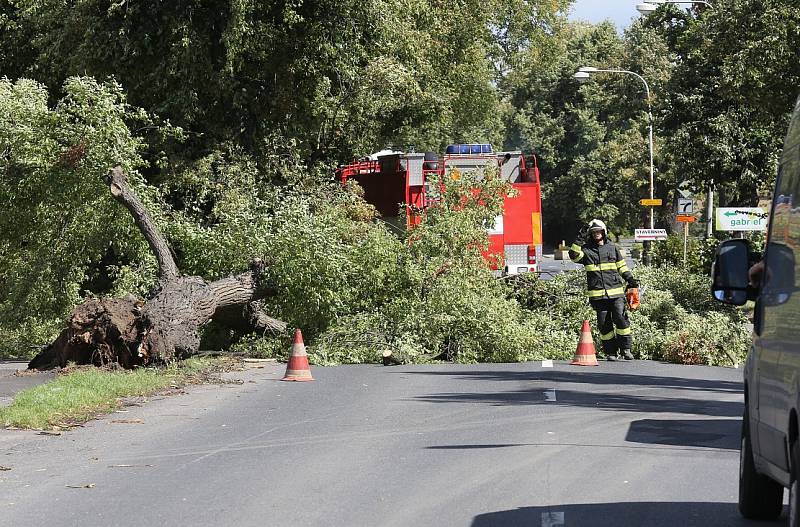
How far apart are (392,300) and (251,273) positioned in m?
2.21

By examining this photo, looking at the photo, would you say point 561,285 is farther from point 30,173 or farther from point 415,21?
point 415,21

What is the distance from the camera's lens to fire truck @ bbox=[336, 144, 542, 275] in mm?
26359

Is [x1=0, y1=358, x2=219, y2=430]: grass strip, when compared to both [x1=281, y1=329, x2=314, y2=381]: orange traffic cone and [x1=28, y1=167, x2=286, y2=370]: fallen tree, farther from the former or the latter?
[x1=281, y1=329, x2=314, y2=381]: orange traffic cone

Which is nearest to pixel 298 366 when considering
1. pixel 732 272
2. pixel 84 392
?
pixel 84 392

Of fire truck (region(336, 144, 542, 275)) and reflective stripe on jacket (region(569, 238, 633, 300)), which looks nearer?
reflective stripe on jacket (region(569, 238, 633, 300))

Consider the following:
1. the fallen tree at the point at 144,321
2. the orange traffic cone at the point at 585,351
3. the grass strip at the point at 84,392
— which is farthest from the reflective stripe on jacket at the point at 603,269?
the grass strip at the point at 84,392

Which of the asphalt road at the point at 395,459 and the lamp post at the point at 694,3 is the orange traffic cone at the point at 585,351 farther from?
the lamp post at the point at 694,3

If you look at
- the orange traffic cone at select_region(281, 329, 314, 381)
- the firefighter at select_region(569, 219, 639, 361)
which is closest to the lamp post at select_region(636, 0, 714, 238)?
the firefighter at select_region(569, 219, 639, 361)

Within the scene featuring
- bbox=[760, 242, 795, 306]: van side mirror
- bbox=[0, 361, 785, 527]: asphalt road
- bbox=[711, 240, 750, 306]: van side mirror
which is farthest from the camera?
bbox=[0, 361, 785, 527]: asphalt road

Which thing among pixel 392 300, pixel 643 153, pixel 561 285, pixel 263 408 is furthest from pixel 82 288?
pixel 643 153

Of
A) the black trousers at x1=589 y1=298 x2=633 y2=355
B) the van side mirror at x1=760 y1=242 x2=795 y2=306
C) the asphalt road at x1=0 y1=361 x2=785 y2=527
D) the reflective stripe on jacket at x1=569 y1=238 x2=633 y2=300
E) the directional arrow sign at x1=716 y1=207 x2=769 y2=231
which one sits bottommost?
the asphalt road at x1=0 y1=361 x2=785 y2=527

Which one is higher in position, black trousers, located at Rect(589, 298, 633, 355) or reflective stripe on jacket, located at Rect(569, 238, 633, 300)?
reflective stripe on jacket, located at Rect(569, 238, 633, 300)

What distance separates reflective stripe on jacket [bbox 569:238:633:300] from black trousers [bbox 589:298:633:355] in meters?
0.11

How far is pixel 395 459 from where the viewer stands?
973 cm
